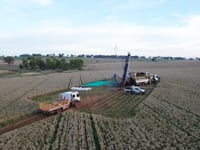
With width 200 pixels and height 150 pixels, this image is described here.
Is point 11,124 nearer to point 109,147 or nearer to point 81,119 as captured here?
point 81,119

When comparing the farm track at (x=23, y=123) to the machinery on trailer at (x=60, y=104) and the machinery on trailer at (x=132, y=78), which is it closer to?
the machinery on trailer at (x=60, y=104)

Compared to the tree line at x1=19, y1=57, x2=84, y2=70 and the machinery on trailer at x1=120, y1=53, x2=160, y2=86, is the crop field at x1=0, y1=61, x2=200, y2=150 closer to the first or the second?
the machinery on trailer at x1=120, y1=53, x2=160, y2=86

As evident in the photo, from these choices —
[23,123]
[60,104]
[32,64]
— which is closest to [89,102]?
[60,104]

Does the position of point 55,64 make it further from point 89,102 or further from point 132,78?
point 89,102

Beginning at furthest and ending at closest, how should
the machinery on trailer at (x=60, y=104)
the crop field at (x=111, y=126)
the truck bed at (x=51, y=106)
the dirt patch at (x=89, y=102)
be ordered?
the dirt patch at (x=89, y=102)
the machinery on trailer at (x=60, y=104)
the truck bed at (x=51, y=106)
the crop field at (x=111, y=126)

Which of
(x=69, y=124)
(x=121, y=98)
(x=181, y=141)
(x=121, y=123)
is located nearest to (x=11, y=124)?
(x=69, y=124)

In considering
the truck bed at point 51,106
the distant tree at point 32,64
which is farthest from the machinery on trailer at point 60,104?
the distant tree at point 32,64

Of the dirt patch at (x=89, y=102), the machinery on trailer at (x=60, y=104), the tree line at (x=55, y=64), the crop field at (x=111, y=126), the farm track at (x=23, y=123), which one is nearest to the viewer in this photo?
the crop field at (x=111, y=126)

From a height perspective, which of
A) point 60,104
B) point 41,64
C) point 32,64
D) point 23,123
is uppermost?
point 60,104

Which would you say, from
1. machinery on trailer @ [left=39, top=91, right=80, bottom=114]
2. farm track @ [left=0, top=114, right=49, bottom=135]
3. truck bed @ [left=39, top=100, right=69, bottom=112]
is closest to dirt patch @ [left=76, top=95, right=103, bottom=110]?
machinery on trailer @ [left=39, top=91, right=80, bottom=114]

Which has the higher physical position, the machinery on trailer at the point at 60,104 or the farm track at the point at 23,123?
the machinery on trailer at the point at 60,104
